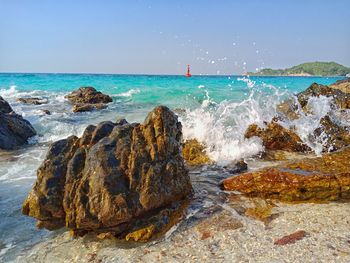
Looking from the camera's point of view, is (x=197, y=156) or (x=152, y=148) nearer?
(x=152, y=148)

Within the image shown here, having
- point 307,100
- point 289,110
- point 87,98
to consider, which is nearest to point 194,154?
point 289,110

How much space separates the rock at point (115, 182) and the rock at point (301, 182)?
3.40 ft

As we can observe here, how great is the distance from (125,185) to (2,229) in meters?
1.92

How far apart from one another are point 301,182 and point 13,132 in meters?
9.66

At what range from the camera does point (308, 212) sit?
454cm

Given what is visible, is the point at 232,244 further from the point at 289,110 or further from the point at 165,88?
the point at 165,88

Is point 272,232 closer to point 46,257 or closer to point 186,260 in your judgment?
point 186,260

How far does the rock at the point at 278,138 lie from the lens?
8.25 meters

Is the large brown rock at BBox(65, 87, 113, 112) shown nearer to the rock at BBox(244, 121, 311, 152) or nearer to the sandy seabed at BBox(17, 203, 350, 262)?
the rock at BBox(244, 121, 311, 152)

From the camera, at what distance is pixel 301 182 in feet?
16.7

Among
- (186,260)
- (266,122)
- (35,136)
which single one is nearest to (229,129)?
(266,122)

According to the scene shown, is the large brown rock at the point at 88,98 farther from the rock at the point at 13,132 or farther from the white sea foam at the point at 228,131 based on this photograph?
the white sea foam at the point at 228,131

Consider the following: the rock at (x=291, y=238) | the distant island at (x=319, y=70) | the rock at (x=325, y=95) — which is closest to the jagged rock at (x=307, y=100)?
the rock at (x=325, y=95)

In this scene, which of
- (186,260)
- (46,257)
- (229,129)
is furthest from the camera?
(229,129)
